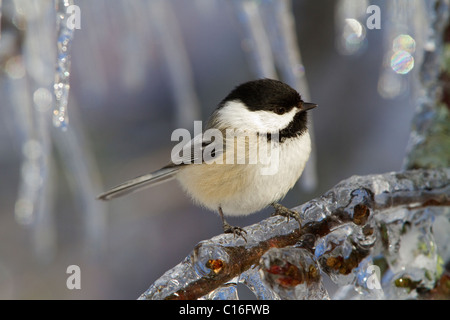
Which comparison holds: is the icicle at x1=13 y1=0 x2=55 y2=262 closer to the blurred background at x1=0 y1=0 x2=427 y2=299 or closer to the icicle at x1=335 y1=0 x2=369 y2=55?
the blurred background at x1=0 y1=0 x2=427 y2=299

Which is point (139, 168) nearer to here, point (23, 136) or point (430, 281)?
point (23, 136)

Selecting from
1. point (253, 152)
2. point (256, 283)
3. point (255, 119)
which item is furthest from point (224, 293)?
point (255, 119)

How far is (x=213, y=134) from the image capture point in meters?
1.52

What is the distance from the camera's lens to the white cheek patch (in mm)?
1410

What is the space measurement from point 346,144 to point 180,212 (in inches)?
36.2

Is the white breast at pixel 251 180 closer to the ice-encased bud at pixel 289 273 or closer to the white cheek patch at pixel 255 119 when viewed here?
the white cheek patch at pixel 255 119

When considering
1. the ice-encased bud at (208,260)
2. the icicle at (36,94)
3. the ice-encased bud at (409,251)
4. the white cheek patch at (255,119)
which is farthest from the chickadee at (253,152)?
the ice-encased bud at (208,260)

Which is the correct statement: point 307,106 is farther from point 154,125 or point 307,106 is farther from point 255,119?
point 154,125

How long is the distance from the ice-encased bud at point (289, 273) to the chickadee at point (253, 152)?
0.47 meters

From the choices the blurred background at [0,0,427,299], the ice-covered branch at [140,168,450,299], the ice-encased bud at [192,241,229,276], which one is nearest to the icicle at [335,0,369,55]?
A: the blurred background at [0,0,427,299]

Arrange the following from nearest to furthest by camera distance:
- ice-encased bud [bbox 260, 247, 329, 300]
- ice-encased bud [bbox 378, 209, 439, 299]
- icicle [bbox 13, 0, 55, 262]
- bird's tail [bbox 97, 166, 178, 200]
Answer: ice-encased bud [bbox 260, 247, 329, 300] → ice-encased bud [bbox 378, 209, 439, 299] → icicle [bbox 13, 0, 55, 262] → bird's tail [bbox 97, 166, 178, 200]

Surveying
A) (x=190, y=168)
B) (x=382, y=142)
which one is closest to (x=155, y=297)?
(x=190, y=168)

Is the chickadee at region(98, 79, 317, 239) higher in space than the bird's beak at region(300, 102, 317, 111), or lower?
lower

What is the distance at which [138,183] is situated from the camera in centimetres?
155
